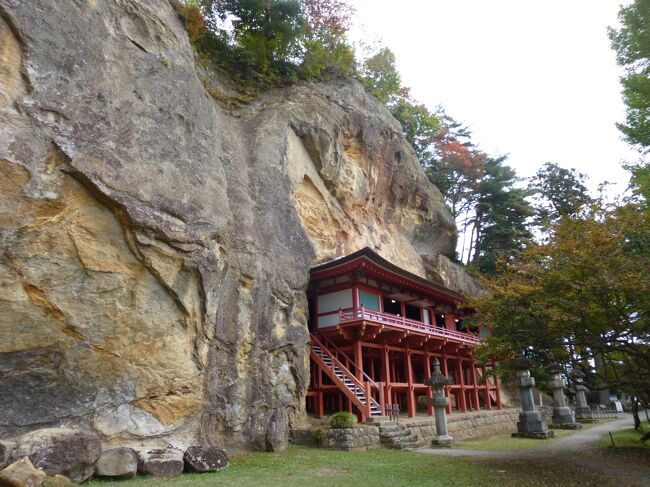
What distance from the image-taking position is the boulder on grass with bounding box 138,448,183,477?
9.77 metres

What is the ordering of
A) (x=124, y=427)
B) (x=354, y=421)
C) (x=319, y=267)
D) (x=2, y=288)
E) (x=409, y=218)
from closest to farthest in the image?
(x=2, y=288) → (x=124, y=427) → (x=354, y=421) → (x=319, y=267) → (x=409, y=218)

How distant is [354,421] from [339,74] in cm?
2009

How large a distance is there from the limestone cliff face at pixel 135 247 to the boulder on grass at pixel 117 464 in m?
1.03

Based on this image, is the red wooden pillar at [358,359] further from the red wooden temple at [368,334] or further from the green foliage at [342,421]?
the green foliage at [342,421]

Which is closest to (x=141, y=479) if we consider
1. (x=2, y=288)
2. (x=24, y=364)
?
(x=24, y=364)

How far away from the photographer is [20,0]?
35.2 ft

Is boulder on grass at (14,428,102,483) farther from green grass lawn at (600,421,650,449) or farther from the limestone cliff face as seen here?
green grass lawn at (600,421,650,449)

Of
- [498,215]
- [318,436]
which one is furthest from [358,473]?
[498,215]

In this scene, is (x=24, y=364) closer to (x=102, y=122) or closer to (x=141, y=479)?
(x=141, y=479)

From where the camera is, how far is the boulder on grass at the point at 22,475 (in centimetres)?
698

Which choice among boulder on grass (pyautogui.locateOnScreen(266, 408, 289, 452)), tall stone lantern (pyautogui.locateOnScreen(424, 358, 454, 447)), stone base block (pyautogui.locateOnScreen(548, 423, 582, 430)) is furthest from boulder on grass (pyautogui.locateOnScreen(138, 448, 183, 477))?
stone base block (pyautogui.locateOnScreen(548, 423, 582, 430))

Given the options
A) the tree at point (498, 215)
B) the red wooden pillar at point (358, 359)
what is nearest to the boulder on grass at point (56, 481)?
the red wooden pillar at point (358, 359)

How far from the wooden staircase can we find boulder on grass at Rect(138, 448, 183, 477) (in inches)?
323

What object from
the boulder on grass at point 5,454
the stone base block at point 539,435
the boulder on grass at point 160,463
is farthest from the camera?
the stone base block at point 539,435
